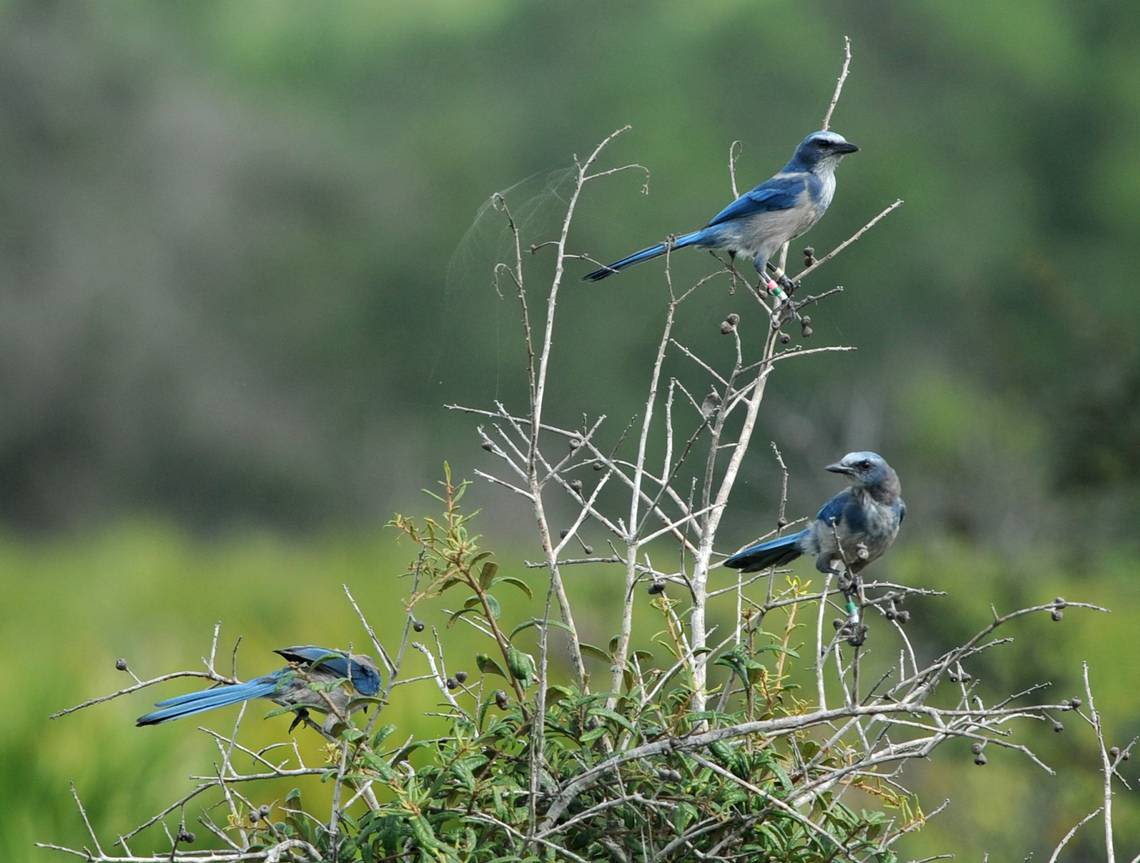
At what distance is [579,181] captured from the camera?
2582mm

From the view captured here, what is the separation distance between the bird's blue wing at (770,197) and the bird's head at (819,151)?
16 centimetres

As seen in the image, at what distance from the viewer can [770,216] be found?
12.2ft

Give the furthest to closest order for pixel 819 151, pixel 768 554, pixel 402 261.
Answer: pixel 402 261
pixel 819 151
pixel 768 554

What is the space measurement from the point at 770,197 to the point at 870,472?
2.96 ft

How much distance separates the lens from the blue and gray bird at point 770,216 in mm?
3680

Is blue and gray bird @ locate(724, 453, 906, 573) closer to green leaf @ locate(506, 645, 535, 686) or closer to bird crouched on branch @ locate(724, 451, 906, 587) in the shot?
bird crouched on branch @ locate(724, 451, 906, 587)

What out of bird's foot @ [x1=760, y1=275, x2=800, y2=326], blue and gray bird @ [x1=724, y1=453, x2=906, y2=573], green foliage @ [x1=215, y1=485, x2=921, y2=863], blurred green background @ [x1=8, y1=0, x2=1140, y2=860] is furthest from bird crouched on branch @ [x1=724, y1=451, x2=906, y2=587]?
blurred green background @ [x1=8, y1=0, x2=1140, y2=860]

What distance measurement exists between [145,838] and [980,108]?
710 inches

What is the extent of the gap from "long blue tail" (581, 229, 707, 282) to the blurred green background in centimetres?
442

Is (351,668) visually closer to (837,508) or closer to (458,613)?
(458,613)

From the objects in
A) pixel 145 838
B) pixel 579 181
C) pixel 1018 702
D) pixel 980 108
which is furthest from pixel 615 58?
pixel 579 181

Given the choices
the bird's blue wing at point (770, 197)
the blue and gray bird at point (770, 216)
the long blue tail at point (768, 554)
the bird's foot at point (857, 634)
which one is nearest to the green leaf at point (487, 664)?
the bird's foot at point (857, 634)

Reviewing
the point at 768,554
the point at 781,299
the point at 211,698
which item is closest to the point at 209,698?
the point at 211,698

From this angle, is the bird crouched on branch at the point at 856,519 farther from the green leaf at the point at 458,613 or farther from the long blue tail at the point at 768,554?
the green leaf at the point at 458,613
